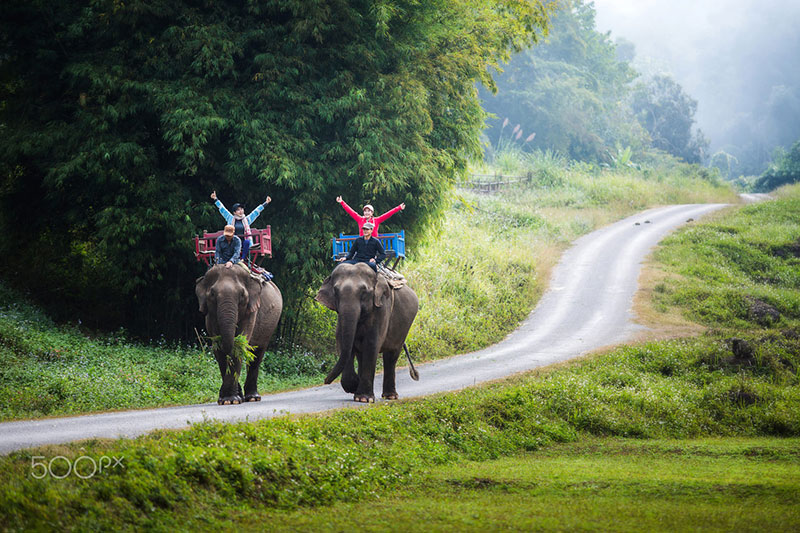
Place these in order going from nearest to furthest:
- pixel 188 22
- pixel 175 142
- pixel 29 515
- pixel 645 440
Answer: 1. pixel 29 515
2. pixel 645 440
3. pixel 175 142
4. pixel 188 22

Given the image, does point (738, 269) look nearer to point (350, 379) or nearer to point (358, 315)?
point (350, 379)

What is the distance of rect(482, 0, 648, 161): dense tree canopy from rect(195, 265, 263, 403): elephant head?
4984cm

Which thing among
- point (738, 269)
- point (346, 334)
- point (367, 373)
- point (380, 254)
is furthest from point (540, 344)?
point (738, 269)

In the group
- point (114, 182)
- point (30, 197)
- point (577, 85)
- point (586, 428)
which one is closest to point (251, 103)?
point (114, 182)

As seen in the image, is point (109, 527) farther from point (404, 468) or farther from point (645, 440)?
point (645, 440)

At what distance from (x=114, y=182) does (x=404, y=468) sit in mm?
10637

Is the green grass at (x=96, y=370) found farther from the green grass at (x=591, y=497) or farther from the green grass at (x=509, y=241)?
the green grass at (x=591, y=497)

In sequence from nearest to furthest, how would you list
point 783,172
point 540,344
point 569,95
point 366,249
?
point 366,249 → point 540,344 → point 783,172 → point 569,95

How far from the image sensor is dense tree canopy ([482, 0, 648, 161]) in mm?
63188

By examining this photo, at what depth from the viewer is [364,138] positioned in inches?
695

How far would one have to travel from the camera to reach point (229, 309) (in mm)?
11719

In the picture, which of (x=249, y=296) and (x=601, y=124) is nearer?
(x=249, y=296)

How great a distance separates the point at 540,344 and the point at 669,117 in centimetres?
5715

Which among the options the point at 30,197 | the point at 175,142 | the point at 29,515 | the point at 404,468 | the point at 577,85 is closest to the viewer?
the point at 29,515
